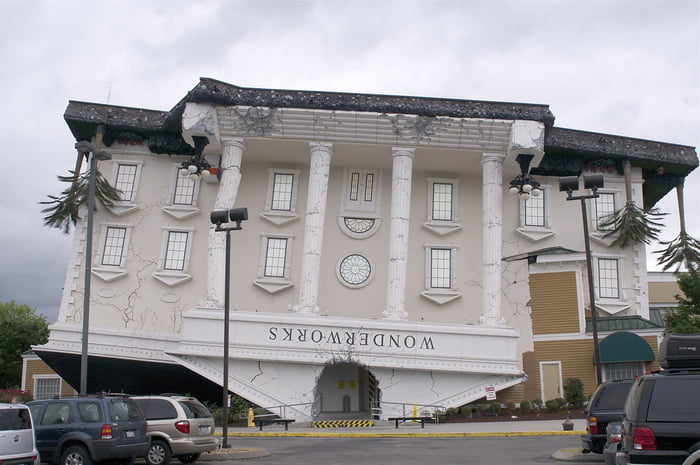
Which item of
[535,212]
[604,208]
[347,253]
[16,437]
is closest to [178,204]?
[347,253]

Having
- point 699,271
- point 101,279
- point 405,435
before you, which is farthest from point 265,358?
point 699,271

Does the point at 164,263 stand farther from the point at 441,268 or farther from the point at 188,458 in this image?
the point at 188,458

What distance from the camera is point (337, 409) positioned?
108ft

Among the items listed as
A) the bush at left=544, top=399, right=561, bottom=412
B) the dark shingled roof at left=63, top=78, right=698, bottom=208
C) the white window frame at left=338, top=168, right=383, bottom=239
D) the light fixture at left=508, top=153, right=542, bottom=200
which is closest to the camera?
the bush at left=544, top=399, right=561, bottom=412

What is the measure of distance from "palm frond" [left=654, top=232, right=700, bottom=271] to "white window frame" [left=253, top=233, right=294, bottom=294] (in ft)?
60.6

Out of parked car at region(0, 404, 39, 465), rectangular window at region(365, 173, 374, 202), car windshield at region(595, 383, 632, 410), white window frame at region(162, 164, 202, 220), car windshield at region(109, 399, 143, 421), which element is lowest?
parked car at region(0, 404, 39, 465)

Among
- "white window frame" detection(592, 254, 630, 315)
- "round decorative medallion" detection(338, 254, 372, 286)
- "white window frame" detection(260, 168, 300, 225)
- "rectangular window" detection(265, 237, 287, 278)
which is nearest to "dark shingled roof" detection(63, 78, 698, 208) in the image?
"white window frame" detection(592, 254, 630, 315)

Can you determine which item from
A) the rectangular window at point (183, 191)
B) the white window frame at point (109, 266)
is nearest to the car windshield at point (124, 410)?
the white window frame at point (109, 266)

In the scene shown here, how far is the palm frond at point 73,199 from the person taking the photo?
33.7 m

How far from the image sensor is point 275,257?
3494cm

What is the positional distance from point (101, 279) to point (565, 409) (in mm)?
22232

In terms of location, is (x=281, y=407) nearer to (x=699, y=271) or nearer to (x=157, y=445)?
(x=157, y=445)

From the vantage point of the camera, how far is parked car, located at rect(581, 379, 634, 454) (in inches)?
600

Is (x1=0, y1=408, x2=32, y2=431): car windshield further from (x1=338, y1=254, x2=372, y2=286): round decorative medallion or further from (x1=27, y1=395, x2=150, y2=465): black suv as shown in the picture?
(x1=338, y1=254, x2=372, y2=286): round decorative medallion
